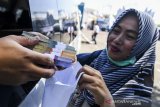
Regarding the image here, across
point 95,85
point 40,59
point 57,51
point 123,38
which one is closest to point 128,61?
point 123,38

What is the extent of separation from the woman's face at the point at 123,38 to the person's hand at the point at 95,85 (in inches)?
20.3

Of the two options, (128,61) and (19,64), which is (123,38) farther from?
(19,64)

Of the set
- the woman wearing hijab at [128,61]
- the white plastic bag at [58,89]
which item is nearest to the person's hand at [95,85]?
the white plastic bag at [58,89]

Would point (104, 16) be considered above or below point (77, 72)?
below

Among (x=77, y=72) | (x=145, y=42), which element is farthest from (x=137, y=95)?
(x=77, y=72)

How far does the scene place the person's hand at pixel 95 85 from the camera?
1510 mm

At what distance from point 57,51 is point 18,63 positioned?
0.25 metres

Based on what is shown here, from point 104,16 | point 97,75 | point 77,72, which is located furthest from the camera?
point 104,16

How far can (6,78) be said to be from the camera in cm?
99

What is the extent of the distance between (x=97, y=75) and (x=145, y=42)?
75cm

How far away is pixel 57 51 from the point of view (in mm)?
1187

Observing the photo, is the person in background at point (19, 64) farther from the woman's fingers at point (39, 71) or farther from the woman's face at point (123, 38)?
the woman's face at point (123, 38)

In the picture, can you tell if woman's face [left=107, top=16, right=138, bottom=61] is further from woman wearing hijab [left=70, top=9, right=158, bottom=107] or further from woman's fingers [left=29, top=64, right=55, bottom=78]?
woman's fingers [left=29, top=64, right=55, bottom=78]

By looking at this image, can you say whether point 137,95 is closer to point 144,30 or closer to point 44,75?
point 144,30
